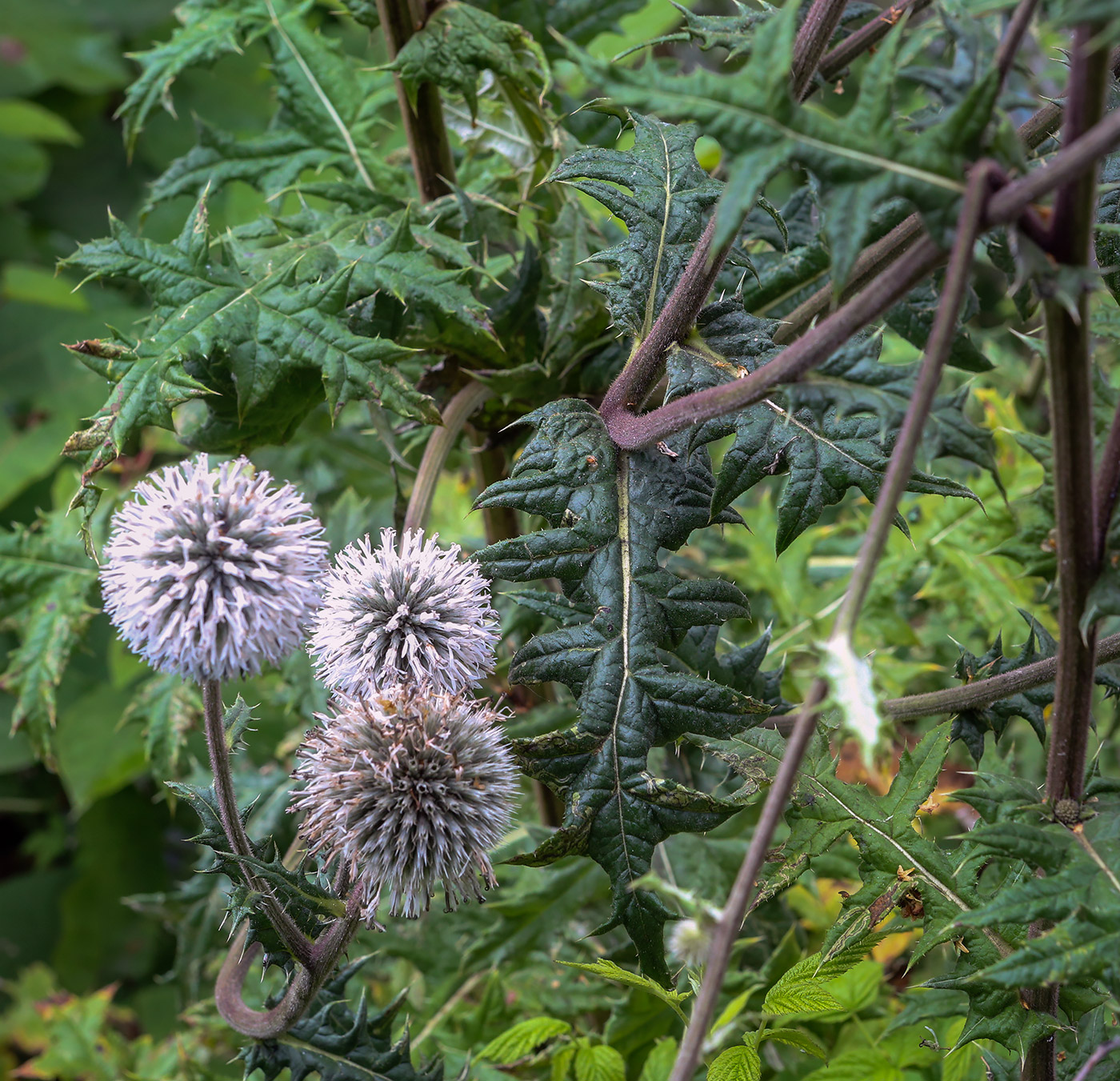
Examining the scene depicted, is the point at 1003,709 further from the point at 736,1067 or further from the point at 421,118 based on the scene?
the point at 421,118

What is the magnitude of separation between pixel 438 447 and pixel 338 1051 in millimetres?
677

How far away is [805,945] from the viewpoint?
1553 millimetres

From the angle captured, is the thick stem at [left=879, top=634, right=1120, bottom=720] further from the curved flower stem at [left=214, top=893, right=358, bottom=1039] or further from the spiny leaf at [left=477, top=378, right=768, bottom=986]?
the curved flower stem at [left=214, top=893, right=358, bottom=1039]

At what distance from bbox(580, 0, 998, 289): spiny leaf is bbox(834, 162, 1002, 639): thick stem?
0.03 m

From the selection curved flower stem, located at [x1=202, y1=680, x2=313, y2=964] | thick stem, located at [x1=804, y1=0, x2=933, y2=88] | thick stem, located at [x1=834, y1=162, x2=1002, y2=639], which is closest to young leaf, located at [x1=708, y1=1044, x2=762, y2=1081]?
curved flower stem, located at [x1=202, y1=680, x2=313, y2=964]

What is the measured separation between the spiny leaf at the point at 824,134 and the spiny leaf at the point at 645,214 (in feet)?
1.25

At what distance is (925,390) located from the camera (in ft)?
1.95

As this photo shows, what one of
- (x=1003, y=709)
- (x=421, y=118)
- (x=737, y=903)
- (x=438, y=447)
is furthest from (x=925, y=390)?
(x=421, y=118)

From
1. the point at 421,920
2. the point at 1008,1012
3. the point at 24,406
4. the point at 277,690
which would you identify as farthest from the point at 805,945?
the point at 24,406

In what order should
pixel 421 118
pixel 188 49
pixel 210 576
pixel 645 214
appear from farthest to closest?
pixel 188 49, pixel 421 118, pixel 645 214, pixel 210 576

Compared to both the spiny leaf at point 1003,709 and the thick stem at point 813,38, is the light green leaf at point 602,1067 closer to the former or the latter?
the spiny leaf at point 1003,709

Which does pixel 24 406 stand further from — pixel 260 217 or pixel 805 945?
pixel 805 945

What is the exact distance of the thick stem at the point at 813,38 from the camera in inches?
36.8

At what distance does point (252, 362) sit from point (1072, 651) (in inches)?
34.5
